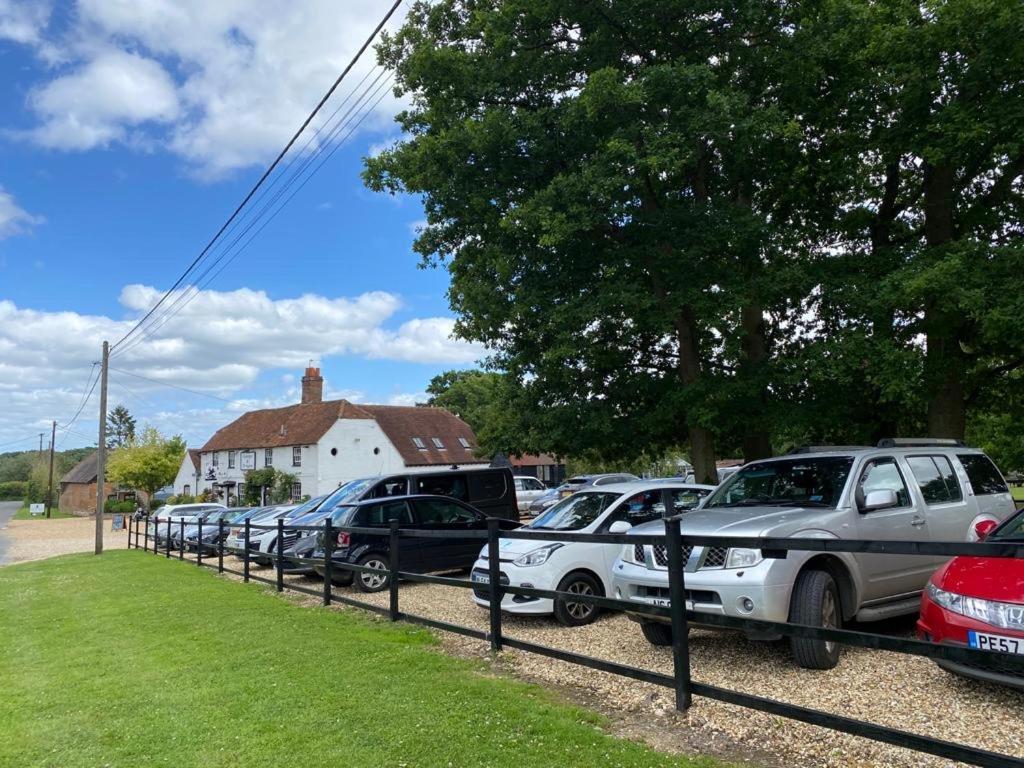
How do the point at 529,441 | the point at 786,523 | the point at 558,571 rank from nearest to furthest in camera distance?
the point at 786,523, the point at 558,571, the point at 529,441

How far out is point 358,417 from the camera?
5191 centimetres

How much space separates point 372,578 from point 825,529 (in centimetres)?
775

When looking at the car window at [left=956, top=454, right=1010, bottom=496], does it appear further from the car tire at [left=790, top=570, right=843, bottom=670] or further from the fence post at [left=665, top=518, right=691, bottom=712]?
the fence post at [left=665, top=518, right=691, bottom=712]

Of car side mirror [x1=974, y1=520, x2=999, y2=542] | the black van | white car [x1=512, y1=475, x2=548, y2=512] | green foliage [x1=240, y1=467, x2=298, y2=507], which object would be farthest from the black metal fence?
green foliage [x1=240, y1=467, x2=298, y2=507]

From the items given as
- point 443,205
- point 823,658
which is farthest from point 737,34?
point 823,658

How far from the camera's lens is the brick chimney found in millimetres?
55531

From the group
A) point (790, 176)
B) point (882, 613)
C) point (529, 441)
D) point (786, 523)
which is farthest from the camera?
point (529, 441)

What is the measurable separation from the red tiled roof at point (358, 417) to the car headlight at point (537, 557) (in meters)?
42.5

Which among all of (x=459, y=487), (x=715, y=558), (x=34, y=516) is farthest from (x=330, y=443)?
(x=715, y=558)

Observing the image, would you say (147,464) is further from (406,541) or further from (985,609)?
(985,609)

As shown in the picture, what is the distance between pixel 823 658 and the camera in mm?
5645

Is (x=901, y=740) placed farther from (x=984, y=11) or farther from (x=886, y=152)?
(x=886, y=152)

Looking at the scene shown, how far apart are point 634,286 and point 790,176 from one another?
16.9 feet

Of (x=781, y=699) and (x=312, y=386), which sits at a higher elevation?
(x=312, y=386)
